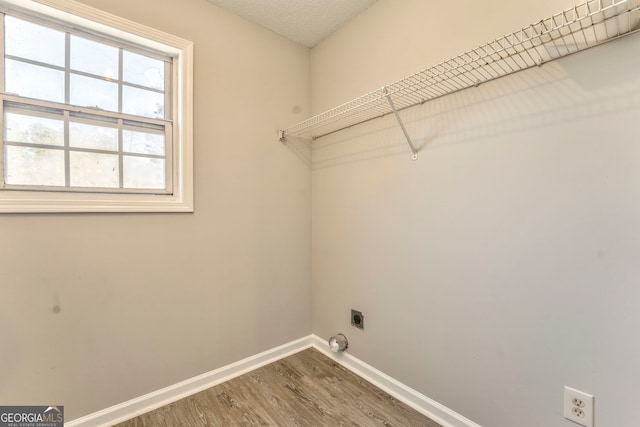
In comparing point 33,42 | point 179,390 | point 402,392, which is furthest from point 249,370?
point 33,42

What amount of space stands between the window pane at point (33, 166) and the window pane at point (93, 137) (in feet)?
0.32

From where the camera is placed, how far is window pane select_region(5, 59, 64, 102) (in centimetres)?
128

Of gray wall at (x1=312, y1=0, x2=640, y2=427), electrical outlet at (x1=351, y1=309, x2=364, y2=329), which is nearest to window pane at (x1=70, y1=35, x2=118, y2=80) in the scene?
gray wall at (x1=312, y1=0, x2=640, y2=427)

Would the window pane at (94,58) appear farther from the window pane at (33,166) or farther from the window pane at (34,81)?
the window pane at (33,166)

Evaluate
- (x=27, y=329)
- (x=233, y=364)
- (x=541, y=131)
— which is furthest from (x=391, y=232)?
(x=27, y=329)

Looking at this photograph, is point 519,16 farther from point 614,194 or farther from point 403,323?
point 403,323

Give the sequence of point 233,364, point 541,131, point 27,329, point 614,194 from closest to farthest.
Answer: point 614,194 → point 541,131 → point 27,329 → point 233,364

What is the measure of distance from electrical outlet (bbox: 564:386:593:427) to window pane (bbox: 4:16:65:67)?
106 inches

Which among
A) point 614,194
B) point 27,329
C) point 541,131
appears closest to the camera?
point 614,194

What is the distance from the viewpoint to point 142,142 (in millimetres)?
1600

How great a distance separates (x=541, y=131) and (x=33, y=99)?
2.27 m

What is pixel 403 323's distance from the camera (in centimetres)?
162

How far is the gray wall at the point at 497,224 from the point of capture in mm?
982

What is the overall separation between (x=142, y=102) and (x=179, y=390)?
169 centimetres
